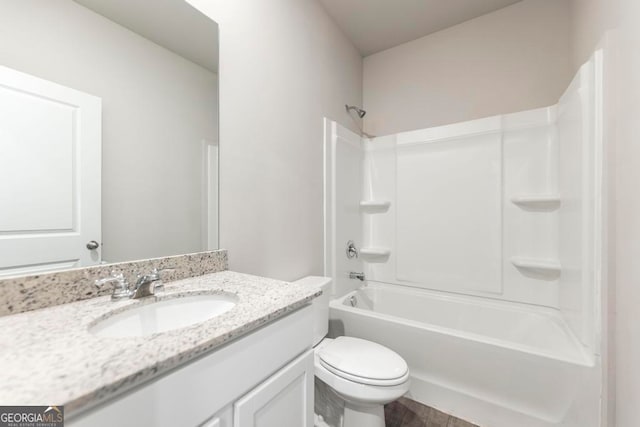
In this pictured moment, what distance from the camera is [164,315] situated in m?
0.85

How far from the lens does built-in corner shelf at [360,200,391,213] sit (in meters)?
2.41

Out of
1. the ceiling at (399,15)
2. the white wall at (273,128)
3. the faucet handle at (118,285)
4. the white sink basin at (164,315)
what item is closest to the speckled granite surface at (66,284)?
the faucet handle at (118,285)

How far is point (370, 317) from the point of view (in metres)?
1.72

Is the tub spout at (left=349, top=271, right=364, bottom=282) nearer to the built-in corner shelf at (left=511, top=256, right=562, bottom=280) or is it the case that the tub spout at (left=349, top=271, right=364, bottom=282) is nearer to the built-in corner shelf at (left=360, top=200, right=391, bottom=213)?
the built-in corner shelf at (left=360, top=200, right=391, bottom=213)

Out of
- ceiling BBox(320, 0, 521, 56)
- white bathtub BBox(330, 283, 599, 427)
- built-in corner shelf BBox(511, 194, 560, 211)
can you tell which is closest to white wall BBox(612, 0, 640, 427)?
white bathtub BBox(330, 283, 599, 427)

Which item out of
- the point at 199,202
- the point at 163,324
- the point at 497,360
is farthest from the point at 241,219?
the point at 497,360

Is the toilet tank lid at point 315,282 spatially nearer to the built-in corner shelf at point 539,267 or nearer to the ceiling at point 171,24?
the ceiling at point 171,24

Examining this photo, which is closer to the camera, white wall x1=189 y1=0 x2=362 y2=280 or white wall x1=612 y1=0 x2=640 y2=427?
white wall x1=612 y1=0 x2=640 y2=427

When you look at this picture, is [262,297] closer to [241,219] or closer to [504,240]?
[241,219]

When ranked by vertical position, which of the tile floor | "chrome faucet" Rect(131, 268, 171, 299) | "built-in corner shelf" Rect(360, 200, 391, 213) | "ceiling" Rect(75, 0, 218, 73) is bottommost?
the tile floor

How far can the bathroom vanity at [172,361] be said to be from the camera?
421 millimetres

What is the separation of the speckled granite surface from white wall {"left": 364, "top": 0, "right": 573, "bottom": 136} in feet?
7.20

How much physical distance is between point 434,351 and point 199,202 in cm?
154

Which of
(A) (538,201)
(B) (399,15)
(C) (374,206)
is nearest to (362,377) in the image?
(C) (374,206)
